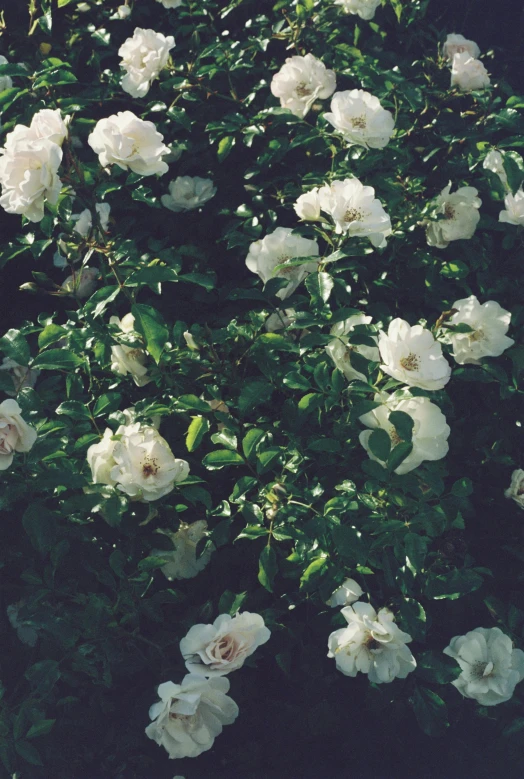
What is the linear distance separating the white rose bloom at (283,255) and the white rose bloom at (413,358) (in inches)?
13.5

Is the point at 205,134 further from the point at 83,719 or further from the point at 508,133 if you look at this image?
the point at 83,719

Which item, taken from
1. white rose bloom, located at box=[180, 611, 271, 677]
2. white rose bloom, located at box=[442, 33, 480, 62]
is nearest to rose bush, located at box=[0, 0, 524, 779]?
white rose bloom, located at box=[180, 611, 271, 677]

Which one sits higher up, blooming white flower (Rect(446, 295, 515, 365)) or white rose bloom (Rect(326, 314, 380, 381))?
white rose bloom (Rect(326, 314, 380, 381))

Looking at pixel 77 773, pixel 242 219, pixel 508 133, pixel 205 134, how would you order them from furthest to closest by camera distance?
pixel 508 133 → pixel 205 134 → pixel 242 219 → pixel 77 773

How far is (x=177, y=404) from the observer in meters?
1.66

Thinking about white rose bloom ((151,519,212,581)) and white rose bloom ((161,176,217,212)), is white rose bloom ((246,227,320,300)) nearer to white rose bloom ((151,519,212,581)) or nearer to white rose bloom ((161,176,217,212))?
white rose bloom ((161,176,217,212))

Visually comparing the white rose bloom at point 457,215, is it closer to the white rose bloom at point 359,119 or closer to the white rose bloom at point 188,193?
the white rose bloom at point 359,119

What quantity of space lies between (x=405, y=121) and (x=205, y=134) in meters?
0.62

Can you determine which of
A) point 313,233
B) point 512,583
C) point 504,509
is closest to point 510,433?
point 504,509

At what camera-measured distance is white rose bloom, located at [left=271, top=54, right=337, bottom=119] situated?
221cm

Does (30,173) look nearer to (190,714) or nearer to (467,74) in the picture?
(190,714)

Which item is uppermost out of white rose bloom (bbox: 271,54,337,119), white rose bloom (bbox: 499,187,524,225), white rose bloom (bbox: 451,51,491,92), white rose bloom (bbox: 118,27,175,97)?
white rose bloom (bbox: 118,27,175,97)

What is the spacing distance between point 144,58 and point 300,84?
0.46 m

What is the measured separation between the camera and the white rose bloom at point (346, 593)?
1.62 m
